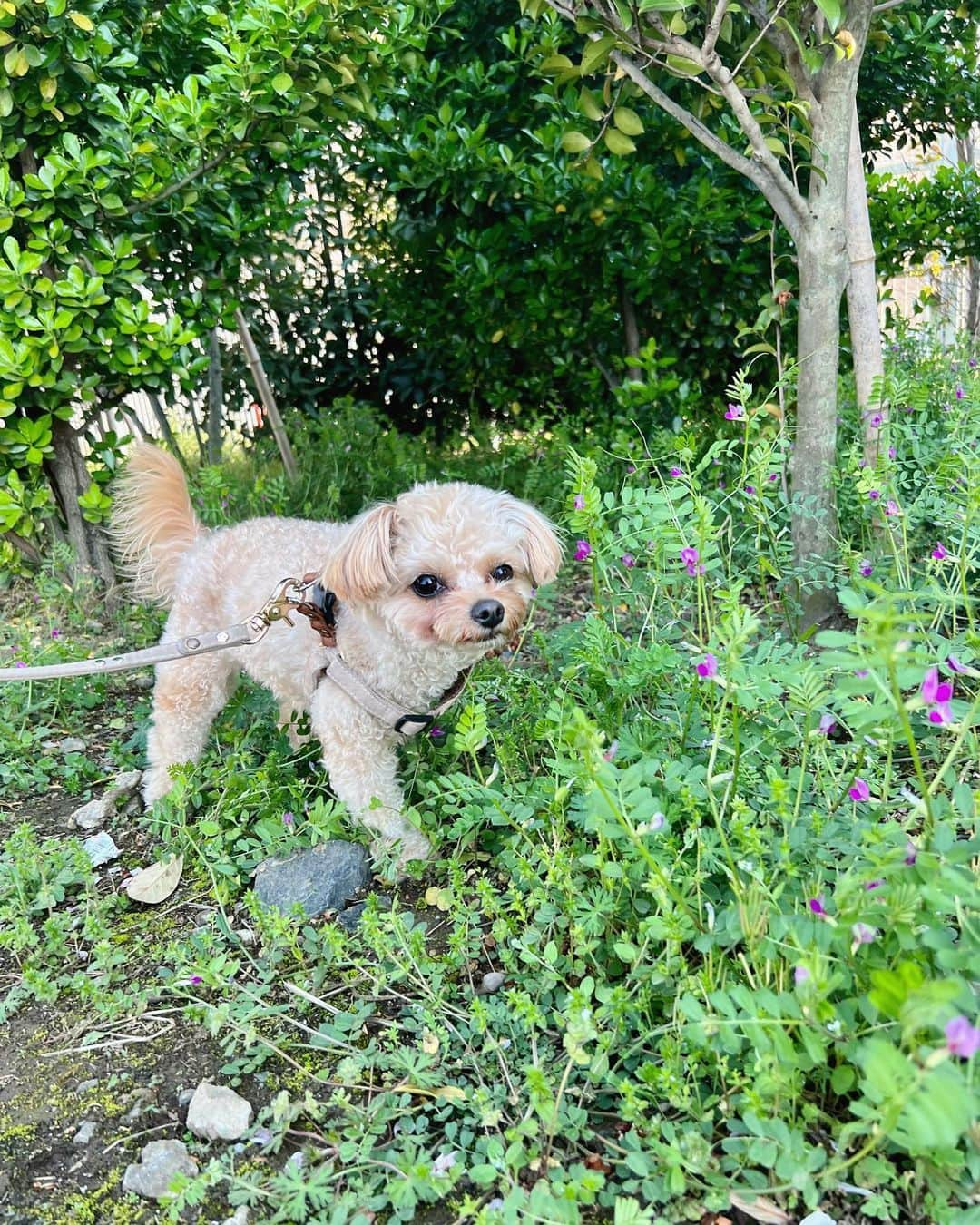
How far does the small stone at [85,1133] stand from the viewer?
1.91 meters

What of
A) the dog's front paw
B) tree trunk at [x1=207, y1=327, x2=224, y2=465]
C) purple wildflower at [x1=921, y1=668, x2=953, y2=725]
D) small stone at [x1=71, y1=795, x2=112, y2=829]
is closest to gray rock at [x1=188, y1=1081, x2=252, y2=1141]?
the dog's front paw

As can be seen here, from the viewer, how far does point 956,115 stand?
209 inches

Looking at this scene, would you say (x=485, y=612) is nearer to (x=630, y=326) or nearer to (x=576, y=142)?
(x=576, y=142)

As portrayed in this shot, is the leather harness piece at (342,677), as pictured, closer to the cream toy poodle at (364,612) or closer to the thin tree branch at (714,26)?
the cream toy poodle at (364,612)

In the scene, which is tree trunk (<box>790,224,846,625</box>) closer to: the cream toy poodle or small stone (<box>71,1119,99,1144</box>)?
the cream toy poodle

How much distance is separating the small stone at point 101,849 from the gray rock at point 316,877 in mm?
579

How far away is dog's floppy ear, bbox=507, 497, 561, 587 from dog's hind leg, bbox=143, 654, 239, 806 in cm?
119

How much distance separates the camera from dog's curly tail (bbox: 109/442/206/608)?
132 inches

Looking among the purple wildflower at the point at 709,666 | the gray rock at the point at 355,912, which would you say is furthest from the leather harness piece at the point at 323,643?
the purple wildflower at the point at 709,666

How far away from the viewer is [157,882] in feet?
8.86

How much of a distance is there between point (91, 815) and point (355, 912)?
116 centimetres

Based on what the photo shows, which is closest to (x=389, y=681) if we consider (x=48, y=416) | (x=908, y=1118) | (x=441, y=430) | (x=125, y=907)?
(x=125, y=907)

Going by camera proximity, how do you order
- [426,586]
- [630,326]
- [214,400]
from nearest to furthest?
[426,586] < [630,326] < [214,400]

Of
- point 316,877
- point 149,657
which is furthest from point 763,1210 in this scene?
point 149,657
